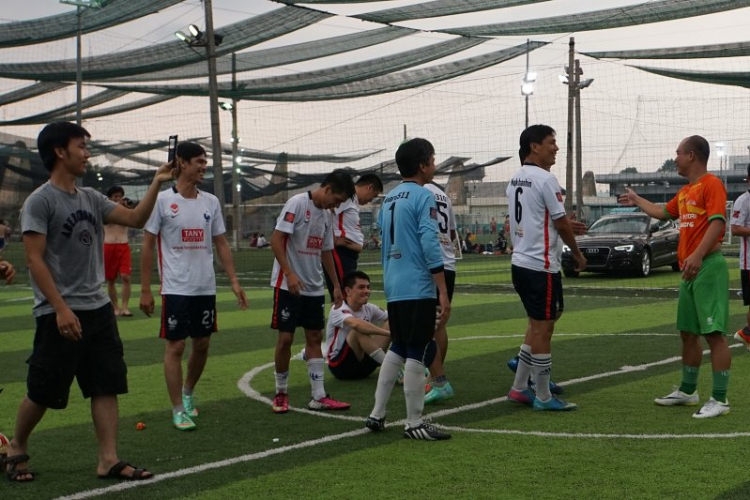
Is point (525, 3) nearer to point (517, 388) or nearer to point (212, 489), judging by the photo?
point (517, 388)

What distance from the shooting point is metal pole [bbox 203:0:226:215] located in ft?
73.9

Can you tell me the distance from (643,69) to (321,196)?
1726cm

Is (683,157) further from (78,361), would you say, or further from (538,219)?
(78,361)

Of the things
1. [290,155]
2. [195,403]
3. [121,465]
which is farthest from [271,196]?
[121,465]

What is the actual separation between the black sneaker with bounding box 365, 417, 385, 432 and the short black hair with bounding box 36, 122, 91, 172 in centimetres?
270

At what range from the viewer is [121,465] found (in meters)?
5.48

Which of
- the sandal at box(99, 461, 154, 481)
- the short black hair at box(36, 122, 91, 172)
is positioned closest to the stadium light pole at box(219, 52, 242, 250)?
the short black hair at box(36, 122, 91, 172)

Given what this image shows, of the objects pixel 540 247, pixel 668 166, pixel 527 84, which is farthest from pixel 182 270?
pixel 668 166

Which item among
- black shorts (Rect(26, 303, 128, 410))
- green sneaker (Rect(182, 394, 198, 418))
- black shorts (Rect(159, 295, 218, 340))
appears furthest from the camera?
green sneaker (Rect(182, 394, 198, 418))

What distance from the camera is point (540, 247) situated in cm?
746

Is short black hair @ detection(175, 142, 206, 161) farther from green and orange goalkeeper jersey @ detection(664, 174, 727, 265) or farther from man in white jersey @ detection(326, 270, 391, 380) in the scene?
green and orange goalkeeper jersey @ detection(664, 174, 727, 265)

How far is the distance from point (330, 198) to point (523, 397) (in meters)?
2.20

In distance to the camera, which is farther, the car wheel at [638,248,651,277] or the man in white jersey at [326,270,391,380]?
the car wheel at [638,248,651,277]

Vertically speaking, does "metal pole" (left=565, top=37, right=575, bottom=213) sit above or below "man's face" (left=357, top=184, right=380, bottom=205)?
above
